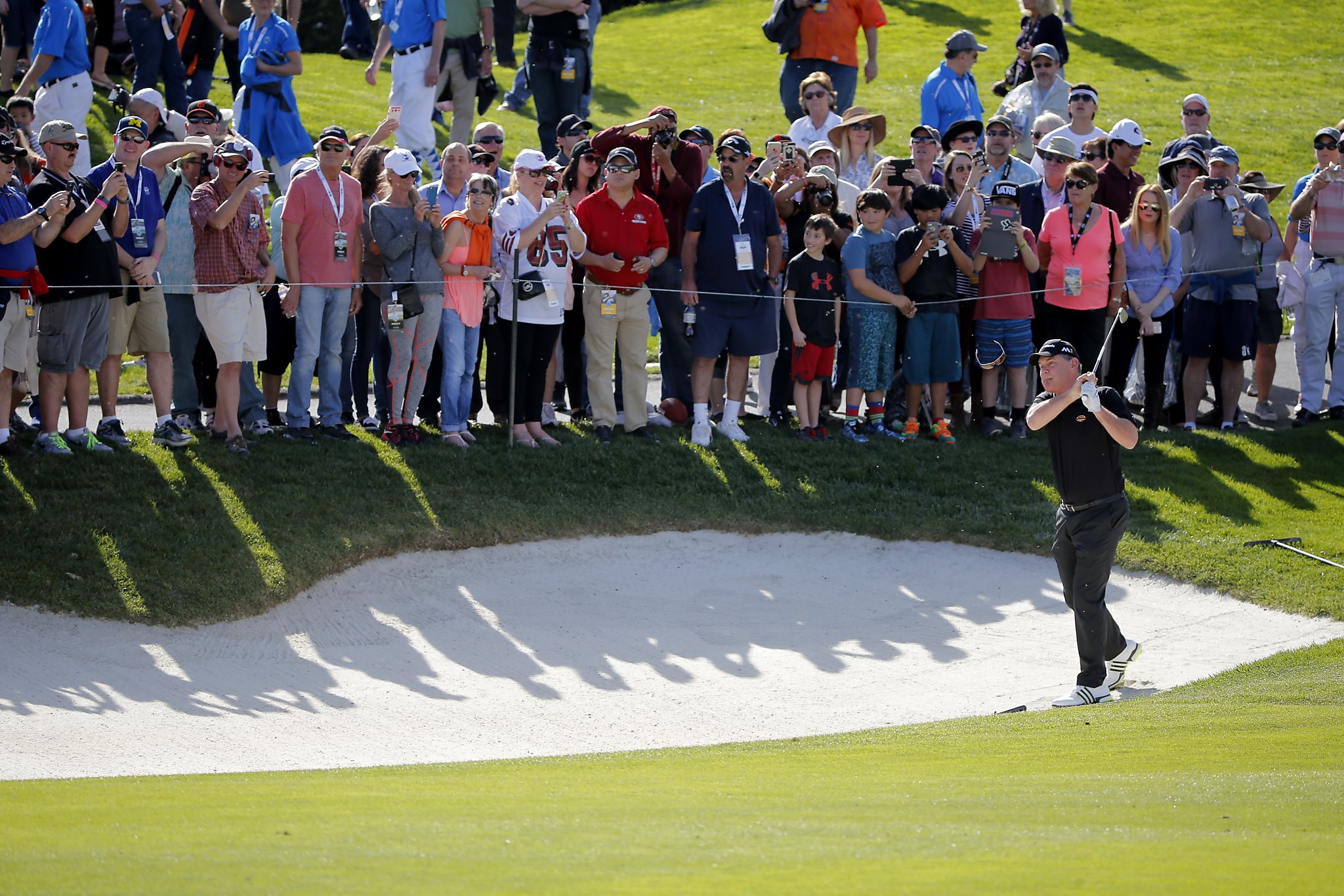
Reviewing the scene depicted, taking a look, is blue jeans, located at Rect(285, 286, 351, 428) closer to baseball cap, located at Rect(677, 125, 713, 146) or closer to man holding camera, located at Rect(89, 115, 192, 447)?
man holding camera, located at Rect(89, 115, 192, 447)

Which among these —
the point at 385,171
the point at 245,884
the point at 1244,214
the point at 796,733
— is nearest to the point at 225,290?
the point at 385,171

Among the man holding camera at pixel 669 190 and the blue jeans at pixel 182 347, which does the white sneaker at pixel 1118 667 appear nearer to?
the man holding camera at pixel 669 190

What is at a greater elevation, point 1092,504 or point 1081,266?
point 1081,266

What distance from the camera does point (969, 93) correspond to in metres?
18.3

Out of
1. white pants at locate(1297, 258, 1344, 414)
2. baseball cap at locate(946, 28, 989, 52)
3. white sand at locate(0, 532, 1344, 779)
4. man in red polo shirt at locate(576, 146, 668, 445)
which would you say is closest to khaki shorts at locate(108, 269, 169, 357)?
white sand at locate(0, 532, 1344, 779)

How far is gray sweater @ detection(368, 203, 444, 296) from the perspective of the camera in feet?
41.4

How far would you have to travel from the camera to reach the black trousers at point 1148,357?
49.1ft

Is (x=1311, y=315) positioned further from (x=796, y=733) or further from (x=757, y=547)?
(x=796, y=733)

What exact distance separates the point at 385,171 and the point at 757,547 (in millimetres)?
4391

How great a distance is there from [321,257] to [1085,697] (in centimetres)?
679

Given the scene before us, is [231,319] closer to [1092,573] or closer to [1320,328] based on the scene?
[1092,573]

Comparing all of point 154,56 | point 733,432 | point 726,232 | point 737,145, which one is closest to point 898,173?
point 737,145

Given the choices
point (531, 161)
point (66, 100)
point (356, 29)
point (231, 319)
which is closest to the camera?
point (231, 319)

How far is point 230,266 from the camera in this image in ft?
39.7
